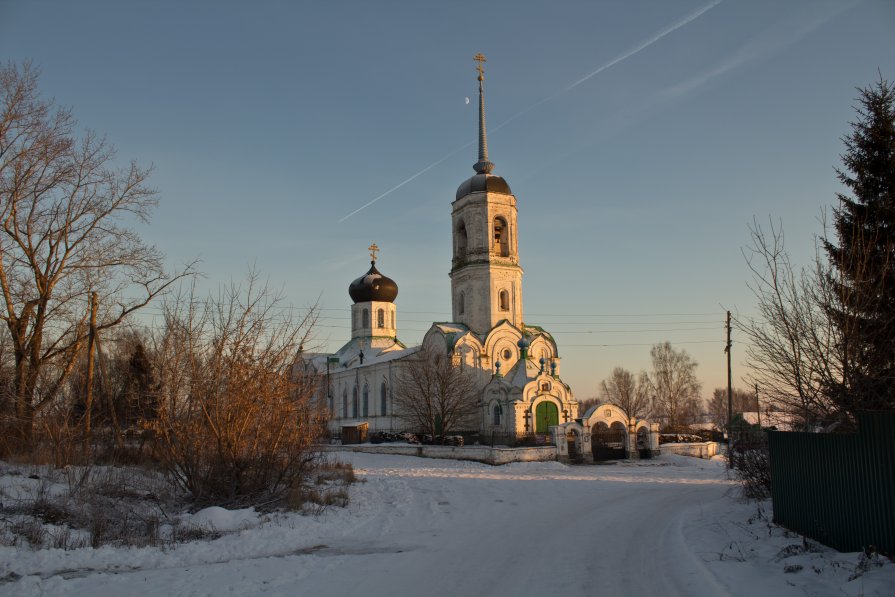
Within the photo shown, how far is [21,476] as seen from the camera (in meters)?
14.9

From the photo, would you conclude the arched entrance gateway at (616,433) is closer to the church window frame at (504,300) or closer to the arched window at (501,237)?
the church window frame at (504,300)

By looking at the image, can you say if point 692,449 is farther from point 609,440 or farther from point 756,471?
point 756,471

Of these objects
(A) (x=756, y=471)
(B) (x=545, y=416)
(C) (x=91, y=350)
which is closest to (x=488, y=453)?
(B) (x=545, y=416)

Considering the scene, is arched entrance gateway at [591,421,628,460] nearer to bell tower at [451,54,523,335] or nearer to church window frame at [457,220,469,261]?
bell tower at [451,54,523,335]

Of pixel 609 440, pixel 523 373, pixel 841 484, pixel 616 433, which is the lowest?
pixel 609 440

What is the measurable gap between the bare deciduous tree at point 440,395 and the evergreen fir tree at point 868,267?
2557cm

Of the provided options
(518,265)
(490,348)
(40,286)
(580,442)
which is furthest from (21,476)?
(518,265)

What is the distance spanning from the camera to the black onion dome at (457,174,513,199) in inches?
1651

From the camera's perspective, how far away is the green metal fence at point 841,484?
7539 mm

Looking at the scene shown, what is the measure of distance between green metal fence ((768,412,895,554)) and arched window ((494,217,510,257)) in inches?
1243

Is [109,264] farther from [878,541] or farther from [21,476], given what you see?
[878,541]

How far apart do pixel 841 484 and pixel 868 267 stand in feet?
15.7

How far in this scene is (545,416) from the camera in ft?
114

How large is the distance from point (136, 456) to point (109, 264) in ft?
19.0
